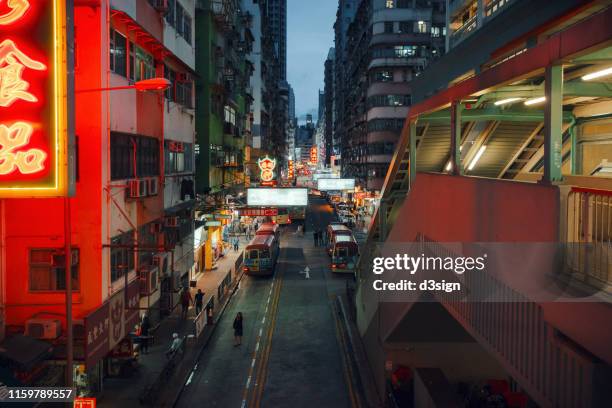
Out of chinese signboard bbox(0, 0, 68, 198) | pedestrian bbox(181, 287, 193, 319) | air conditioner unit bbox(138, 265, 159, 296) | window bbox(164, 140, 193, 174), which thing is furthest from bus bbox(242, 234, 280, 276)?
chinese signboard bbox(0, 0, 68, 198)

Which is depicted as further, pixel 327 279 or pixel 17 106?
pixel 327 279

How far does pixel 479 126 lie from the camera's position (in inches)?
674

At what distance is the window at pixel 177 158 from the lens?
2388 cm

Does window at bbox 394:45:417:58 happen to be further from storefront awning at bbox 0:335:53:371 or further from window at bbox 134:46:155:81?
storefront awning at bbox 0:335:53:371

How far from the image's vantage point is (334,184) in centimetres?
5991

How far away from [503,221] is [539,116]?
6310mm

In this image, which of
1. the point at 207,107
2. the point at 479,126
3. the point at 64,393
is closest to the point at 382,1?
the point at 207,107

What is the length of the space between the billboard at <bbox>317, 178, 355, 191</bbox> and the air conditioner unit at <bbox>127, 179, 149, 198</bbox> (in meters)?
40.6

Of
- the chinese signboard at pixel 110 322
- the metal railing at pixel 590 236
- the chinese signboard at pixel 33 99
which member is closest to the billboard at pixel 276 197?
the chinese signboard at pixel 110 322

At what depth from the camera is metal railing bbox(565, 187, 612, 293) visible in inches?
233

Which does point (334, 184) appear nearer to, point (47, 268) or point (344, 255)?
point (344, 255)

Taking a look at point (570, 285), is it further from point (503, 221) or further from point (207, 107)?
point (207, 107)

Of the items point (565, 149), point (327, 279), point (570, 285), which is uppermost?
point (565, 149)

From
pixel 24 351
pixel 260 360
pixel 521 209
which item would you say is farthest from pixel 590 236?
pixel 260 360
